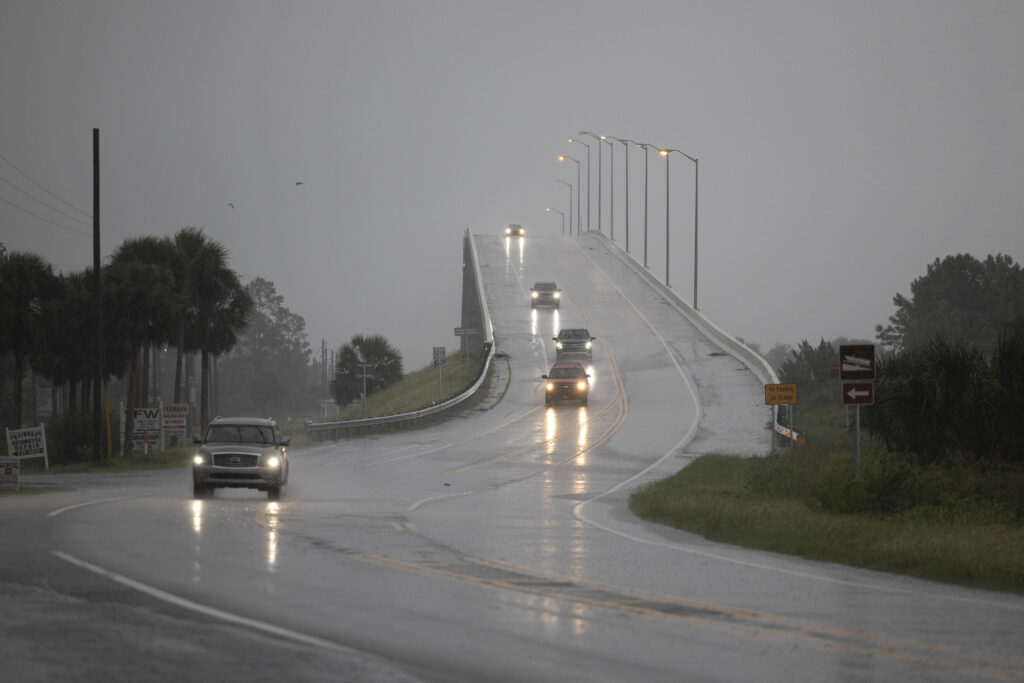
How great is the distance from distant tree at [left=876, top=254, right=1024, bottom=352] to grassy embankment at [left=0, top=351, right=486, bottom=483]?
36.5 meters

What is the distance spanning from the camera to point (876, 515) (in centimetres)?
1761

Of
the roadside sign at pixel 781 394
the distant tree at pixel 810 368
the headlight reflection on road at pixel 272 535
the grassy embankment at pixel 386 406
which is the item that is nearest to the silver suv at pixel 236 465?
the headlight reflection on road at pixel 272 535

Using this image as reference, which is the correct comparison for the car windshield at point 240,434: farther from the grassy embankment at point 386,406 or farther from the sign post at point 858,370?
the sign post at point 858,370

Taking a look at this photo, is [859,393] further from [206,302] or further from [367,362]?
[367,362]

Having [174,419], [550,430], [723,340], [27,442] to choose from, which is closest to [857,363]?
[550,430]

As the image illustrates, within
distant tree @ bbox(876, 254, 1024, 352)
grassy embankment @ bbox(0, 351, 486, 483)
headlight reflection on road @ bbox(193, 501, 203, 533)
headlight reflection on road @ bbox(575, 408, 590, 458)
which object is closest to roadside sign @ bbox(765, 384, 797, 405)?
headlight reflection on road @ bbox(575, 408, 590, 458)

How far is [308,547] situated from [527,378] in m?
49.9

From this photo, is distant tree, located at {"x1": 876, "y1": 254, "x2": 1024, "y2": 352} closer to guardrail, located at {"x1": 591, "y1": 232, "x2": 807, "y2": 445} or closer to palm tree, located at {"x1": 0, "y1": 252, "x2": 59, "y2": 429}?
guardrail, located at {"x1": 591, "y1": 232, "x2": 807, "y2": 445}

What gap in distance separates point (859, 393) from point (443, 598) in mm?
10168

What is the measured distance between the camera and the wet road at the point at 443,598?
27.0ft

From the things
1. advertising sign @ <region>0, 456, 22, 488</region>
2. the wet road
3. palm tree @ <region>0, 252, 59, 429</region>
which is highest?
palm tree @ <region>0, 252, 59, 429</region>

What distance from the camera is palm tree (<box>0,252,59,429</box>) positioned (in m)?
47.0

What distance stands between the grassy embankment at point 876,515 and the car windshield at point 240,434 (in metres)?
7.88

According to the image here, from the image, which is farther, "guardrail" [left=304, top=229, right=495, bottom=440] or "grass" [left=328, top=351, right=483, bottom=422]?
"grass" [left=328, top=351, right=483, bottom=422]
